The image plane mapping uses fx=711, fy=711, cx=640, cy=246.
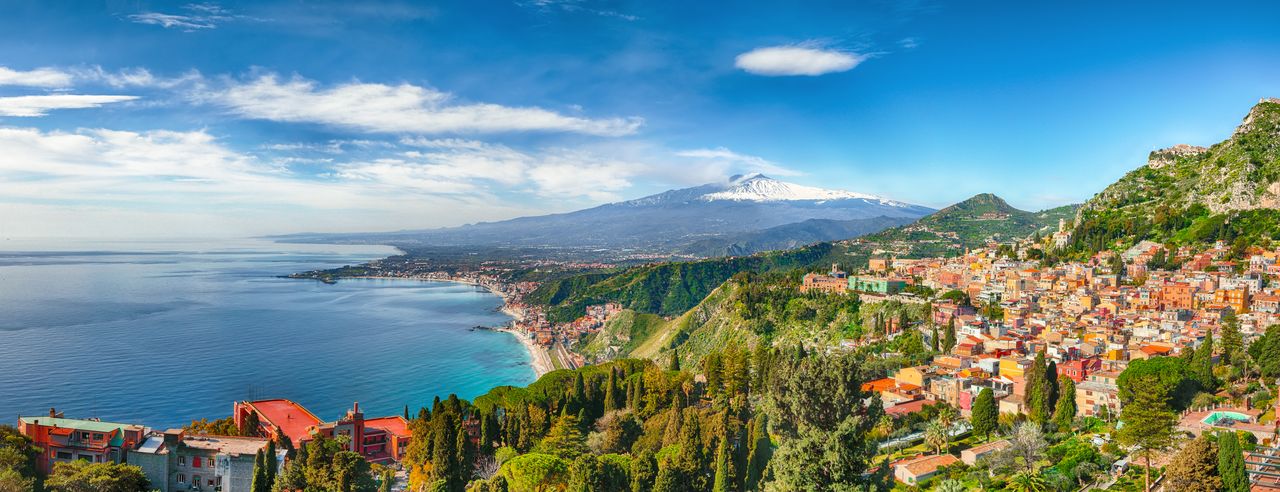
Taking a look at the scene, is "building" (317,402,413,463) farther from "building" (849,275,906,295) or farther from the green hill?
the green hill

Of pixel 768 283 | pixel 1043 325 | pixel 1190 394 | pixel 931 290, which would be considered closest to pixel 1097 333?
pixel 1043 325

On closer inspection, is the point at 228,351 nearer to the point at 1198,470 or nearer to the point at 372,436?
the point at 372,436

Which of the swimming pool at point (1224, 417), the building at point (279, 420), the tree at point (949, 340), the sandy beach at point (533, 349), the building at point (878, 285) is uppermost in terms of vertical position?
the building at point (878, 285)

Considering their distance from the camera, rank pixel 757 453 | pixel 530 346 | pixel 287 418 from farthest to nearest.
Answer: pixel 530 346 → pixel 287 418 → pixel 757 453

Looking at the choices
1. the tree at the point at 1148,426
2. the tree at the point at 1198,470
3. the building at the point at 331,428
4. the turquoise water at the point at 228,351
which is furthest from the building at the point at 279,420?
the tree at the point at 1148,426

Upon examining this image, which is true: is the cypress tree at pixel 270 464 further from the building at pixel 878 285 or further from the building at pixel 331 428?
the building at pixel 878 285

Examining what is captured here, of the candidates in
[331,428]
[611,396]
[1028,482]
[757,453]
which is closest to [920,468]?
[1028,482]
